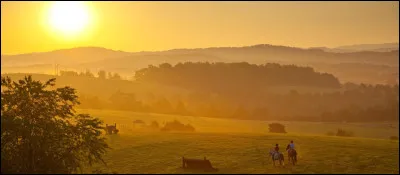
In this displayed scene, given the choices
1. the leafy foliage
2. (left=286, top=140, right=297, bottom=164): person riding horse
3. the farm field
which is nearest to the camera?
the leafy foliage

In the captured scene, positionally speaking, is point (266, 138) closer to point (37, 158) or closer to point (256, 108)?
point (37, 158)

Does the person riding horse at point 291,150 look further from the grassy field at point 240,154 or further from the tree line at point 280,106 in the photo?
the tree line at point 280,106

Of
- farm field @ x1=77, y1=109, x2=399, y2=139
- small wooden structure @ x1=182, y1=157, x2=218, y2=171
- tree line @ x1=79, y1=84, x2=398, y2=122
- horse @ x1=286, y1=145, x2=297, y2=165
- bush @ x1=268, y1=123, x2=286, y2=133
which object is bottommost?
small wooden structure @ x1=182, y1=157, x2=218, y2=171

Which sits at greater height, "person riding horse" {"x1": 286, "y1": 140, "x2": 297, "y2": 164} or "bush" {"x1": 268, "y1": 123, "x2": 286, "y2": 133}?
"bush" {"x1": 268, "y1": 123, "x2": 286, "y2": 133}

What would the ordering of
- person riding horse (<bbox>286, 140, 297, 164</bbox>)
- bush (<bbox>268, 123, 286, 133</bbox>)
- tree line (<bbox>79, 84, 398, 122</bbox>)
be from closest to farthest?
person riding horse (<bbox>286, 140, 297, 164</bbox>) → bush (<bbox>268, 123, 286, 133</bbox>) → tree line (<bbox>79, 84, 398, 122</bbox>)

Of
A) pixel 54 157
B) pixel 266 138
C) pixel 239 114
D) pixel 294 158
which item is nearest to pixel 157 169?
pixel 294 158

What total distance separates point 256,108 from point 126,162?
106669 millimetres

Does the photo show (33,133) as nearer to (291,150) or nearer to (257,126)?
(291,150)

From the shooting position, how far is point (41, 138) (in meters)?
30.5

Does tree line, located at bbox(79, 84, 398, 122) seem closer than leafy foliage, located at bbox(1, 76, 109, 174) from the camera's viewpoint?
No

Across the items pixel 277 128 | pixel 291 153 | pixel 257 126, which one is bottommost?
pixel 291 153

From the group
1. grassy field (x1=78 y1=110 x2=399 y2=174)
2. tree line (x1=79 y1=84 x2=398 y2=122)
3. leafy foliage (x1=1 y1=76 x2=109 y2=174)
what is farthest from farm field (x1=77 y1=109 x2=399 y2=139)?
leafy foliage (x1=1 y1=76 x2=109 y2=174)

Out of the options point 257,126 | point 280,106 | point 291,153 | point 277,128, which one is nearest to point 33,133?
point 291,153

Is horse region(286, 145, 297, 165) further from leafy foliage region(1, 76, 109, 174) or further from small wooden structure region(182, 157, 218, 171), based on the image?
leafy foliage region(1, 76, 109, 174)
